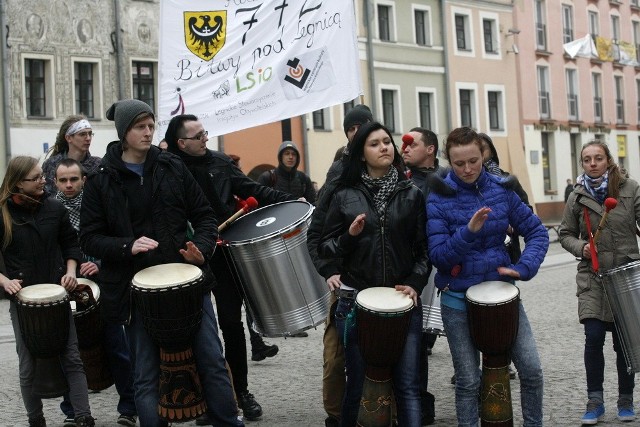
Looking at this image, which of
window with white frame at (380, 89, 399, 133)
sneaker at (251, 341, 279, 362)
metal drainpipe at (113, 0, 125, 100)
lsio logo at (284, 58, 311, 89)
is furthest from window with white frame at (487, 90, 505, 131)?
sneaker at (251, 341, 279, 362)

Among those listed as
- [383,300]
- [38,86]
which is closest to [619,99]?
[38,86]

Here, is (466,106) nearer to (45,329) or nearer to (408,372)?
(45,329)

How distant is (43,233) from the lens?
752 centimetres

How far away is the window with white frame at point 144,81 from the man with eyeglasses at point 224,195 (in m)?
24.3

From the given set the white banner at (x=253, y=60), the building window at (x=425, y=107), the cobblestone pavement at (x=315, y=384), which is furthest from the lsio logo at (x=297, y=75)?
the building window at (x=425, y=107)

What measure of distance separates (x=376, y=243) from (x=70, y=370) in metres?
2.40

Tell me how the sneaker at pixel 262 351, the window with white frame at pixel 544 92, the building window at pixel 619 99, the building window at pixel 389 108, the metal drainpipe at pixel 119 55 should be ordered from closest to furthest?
the sneaker at pixel 262 351 → the metal drainpipe at pixel 119 55 → the building window at pixel 389 108 → the window with white frame at pixel 544 92 → the building window at pixel 619 99

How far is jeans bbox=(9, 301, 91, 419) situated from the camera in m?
7.36

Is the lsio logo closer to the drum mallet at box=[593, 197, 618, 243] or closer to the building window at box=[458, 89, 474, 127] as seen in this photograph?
the drum mallet at box=[593, 197, 618, 243]

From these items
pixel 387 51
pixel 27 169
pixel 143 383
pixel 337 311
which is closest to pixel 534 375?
pixel 337 311

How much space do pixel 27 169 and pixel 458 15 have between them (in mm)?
38260

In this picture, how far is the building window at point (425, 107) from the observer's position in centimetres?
4250

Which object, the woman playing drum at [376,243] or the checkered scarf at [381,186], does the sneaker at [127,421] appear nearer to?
the woman playing drum at [376,243]

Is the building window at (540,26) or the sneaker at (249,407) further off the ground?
the building window at (540,26)
